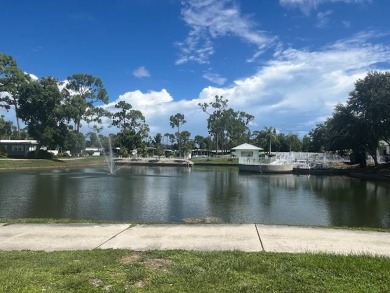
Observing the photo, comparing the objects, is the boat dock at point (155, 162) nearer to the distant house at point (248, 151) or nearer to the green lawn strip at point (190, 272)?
the distant house at point (248, 151)

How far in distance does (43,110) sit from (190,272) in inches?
2877

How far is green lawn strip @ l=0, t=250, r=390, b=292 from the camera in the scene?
5570mm

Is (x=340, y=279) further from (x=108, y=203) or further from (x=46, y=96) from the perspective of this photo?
(x=46, y=96)

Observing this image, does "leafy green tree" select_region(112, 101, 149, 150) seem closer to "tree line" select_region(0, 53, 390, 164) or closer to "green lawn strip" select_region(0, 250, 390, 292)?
"tree line" select_region(0, 53, 390, 164)

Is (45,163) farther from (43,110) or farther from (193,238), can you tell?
(193,238)

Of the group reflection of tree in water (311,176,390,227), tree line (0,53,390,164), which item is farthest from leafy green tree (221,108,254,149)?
reflection of tree in water (311,176,390,227)

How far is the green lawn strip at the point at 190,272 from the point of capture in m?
5.57

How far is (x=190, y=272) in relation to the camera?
6.34m

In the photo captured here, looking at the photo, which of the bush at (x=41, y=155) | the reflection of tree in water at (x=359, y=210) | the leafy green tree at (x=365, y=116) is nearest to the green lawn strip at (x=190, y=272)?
the reflection of tree in water at (x=359, y=210)

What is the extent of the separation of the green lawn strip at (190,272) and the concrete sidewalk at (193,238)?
111 cm

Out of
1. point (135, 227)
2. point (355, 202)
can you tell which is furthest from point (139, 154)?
point (135, 227)

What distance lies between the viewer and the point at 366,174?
50.8 m

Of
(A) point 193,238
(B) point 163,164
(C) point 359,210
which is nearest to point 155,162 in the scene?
(B) point 163,164

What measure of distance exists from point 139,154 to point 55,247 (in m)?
91.0
